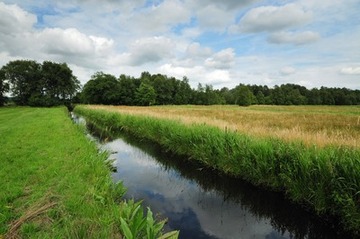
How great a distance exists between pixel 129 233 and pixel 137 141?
1369 cm

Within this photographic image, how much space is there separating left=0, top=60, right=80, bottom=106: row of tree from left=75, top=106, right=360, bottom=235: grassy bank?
71982mm

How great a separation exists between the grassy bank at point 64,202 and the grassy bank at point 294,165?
3627mm

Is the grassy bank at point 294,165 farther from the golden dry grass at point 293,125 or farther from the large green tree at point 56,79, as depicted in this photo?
the large green tree at point 56,79

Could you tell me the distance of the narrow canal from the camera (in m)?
5.49

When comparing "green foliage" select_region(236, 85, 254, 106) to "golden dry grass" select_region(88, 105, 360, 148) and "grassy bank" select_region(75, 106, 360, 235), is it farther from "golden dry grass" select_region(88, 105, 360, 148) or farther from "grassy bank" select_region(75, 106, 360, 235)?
"grassy bank" select_region(75, 106, 360, 235)

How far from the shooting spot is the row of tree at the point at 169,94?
83.0 meters

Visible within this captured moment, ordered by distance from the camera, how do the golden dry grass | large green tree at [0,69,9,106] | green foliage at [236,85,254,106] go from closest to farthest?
1. the golden dry grass
2. large green tree at [0,69,9,106]
3. green foliage at [236,85,254,106]

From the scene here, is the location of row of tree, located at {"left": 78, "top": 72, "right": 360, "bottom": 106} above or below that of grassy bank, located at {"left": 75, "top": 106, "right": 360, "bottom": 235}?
above

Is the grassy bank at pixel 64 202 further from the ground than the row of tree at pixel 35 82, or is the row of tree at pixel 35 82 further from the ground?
the row of tree at pixel 35 82

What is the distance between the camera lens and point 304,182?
245 inches

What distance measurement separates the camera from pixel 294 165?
20.9 feet

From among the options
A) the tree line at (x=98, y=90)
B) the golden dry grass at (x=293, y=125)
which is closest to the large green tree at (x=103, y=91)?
the tree line at (x=98, y=90)

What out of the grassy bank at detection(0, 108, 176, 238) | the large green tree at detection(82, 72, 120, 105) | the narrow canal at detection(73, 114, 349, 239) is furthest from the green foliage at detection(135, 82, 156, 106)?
the grassy bank at detection(0, 108, 176, 238)

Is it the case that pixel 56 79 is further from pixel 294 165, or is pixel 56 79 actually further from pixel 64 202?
pixel 294 165
